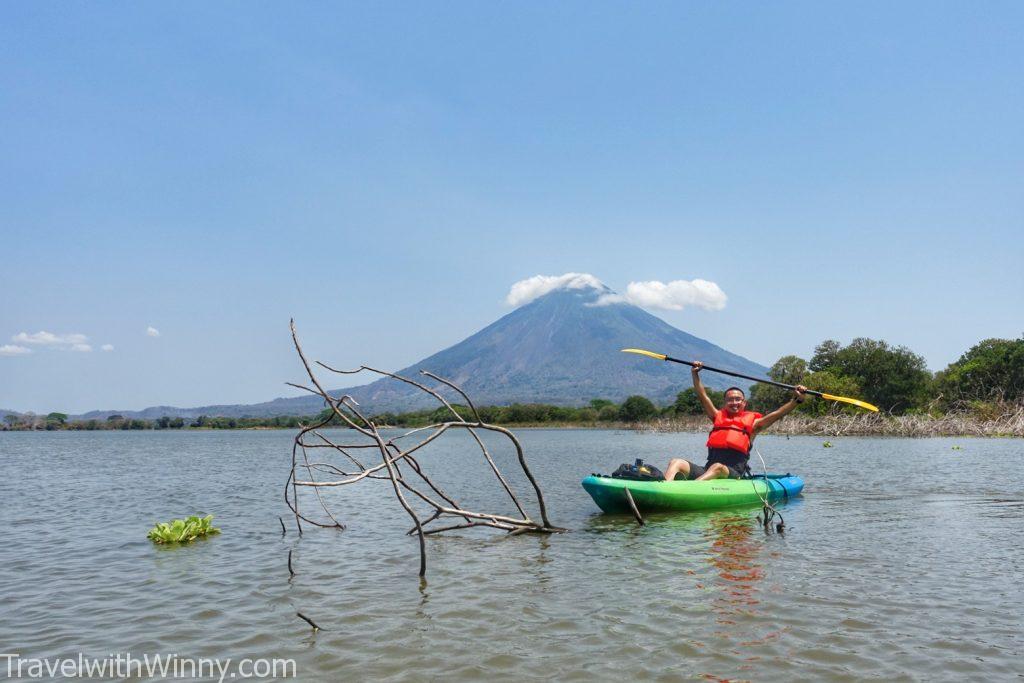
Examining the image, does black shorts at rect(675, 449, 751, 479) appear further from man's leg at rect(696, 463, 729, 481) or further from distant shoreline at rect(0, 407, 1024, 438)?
distant shoreline at rect(0, 407, 1024, 438)

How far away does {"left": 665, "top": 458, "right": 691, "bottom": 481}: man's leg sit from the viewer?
44.4ft

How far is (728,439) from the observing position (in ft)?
46.7

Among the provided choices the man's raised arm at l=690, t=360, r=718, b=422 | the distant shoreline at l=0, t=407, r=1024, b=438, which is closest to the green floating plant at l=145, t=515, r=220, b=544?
the man's raised arm at l=690, t=360, r=718, b=422

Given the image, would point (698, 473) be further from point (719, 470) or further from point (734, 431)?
point (734, 431)

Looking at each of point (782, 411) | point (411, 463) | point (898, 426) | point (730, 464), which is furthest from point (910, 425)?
point (411, 463)

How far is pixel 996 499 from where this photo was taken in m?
15.4

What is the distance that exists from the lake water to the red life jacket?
4.60ft

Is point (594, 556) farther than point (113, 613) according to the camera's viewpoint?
Yes

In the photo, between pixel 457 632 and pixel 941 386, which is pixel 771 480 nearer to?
pixel 457 632

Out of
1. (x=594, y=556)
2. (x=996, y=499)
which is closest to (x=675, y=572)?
(x=594, y=556)

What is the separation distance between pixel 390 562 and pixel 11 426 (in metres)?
203

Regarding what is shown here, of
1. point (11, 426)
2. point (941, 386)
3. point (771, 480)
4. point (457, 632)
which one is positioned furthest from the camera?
point (11, 426)

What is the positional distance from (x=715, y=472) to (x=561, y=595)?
7312 millimetres

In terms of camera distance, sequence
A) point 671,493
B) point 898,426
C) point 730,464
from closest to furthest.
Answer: point 671,493 < point 730,464 < point 898,426
